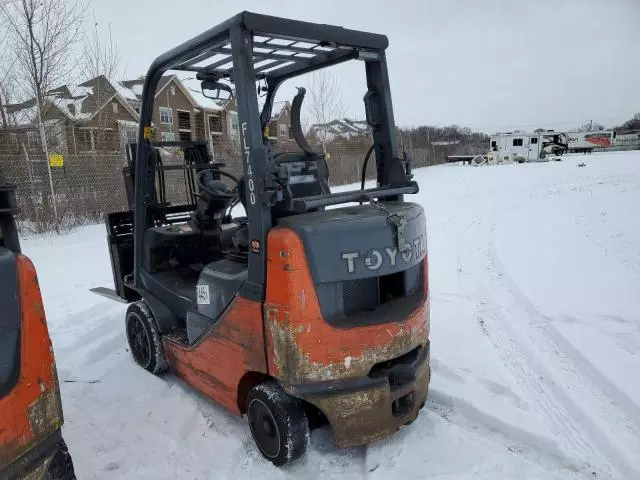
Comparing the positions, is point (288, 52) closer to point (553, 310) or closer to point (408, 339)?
point (408, 339)

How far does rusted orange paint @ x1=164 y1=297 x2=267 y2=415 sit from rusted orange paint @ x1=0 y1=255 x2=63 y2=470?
41.5 inches

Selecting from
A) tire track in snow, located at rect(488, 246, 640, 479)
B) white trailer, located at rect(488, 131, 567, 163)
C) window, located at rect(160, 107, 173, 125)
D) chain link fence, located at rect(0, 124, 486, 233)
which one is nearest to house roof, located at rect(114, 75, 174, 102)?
chain link fence, located at rect(0, 124, 486, 233)

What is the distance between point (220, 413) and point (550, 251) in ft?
19.8

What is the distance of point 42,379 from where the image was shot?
184 centimetres

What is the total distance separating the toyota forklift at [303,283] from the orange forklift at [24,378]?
106cm

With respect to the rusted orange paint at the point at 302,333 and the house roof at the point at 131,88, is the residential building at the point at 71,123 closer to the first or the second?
the house roof at the point at 131,88

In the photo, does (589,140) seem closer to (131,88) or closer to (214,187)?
(131,88)

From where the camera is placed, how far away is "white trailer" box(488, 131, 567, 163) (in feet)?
143

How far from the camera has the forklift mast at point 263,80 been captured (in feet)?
8.32

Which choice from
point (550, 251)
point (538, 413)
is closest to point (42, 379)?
point (538, 413)

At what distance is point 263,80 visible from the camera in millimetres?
4016

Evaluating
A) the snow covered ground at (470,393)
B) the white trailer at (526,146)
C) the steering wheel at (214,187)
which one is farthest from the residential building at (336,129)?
the white trailer at (526,146)

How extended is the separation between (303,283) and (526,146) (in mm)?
47211

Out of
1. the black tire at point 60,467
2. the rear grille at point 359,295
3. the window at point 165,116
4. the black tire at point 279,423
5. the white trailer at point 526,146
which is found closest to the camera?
the black tire at point 60,467
